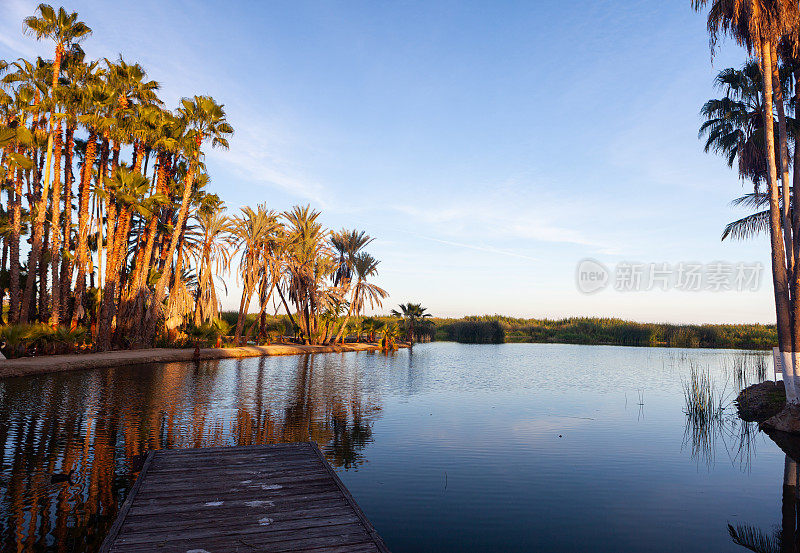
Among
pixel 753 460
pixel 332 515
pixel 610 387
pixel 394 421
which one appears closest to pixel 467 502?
pixel 332 515

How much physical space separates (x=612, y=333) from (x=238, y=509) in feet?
215

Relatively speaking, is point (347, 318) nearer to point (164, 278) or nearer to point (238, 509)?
point (164, 278)

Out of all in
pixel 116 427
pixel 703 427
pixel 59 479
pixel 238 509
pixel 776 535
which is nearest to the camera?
pixel 238 509

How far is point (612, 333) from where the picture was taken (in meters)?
63.8

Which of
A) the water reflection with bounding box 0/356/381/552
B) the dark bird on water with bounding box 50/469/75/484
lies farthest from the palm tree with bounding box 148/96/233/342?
the dark bird on water with bounding box 50/469/75/484

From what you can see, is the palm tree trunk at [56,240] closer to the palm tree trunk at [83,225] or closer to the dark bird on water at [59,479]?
the palm tree trunk at [83,225]

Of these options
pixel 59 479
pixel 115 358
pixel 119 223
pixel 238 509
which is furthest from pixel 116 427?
pixel 119 223

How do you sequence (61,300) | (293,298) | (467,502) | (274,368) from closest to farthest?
(467,502) → (274,368) → (61,300) → (293,298)

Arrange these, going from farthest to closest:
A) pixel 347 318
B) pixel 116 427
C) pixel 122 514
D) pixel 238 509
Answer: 1. pixel 347 318
2. pixel 116 427
3. pixel 238 509
4. pixel 122 514

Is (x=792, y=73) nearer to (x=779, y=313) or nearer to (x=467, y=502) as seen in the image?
(x=779, y=313)

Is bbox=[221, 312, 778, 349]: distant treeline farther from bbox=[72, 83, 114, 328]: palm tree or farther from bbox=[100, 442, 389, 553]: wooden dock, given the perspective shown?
bbox=[100, 442, 389, 553]: wooden dock

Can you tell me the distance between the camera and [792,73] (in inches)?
669

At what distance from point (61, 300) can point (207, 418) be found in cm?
1976

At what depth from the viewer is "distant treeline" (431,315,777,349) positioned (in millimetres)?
56688
